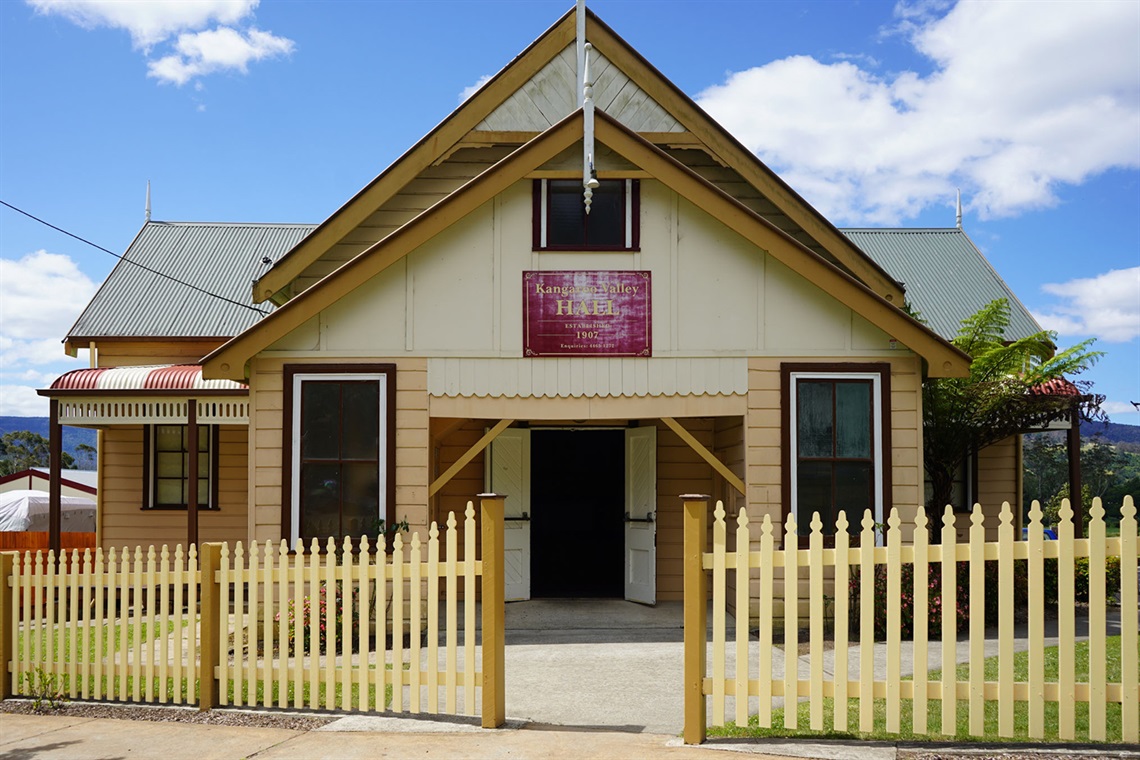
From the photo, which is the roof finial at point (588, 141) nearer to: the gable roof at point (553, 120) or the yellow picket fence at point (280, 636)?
the gable roof at point (553, 120)

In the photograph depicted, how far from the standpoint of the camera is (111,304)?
18.8 meters

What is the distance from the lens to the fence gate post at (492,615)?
727 cm

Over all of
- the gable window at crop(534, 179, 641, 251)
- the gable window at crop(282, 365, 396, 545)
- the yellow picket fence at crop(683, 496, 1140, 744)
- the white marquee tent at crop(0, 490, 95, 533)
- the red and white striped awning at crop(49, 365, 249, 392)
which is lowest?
the white marquee tent at crop(0, 490, 95, 533)

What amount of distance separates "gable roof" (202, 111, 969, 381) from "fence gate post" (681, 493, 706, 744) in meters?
5.22

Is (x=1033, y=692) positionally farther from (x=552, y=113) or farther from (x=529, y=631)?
(x=552, y=113)

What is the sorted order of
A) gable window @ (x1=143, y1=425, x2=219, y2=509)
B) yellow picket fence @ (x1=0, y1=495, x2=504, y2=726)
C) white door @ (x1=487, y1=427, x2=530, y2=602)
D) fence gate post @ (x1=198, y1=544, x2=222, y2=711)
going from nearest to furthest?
yellow picket fence @ (x1=0, y1=495, x2=504, y2=726) → fence gate post @ (x1=198, y1=544, x2=222, y2=711) → white door @ (x1=487, y1=427, x2=530, y2=602) → gable window @ (x1=143, y1=425, x2=219, y2=509)

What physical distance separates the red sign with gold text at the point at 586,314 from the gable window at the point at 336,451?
1.92 m

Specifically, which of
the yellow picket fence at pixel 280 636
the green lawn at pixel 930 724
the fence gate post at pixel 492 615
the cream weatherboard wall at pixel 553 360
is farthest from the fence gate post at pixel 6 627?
the green lawn at pixel 930 724

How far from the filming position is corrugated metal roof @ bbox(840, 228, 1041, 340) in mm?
18875

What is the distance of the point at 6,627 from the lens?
8.84 m

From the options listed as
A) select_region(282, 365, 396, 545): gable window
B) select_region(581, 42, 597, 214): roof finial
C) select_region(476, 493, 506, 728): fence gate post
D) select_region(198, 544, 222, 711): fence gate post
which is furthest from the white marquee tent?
select_region(476, 493, 506, 728): fence gate post

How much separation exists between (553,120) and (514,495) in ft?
17.1

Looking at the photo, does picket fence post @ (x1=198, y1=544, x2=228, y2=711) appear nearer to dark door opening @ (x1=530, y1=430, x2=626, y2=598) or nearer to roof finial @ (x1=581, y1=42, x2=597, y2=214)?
roof finial @ (x1=581, y1=42, x2=597, y2=214)

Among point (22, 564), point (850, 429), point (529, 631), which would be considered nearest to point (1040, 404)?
point (850, 429)
